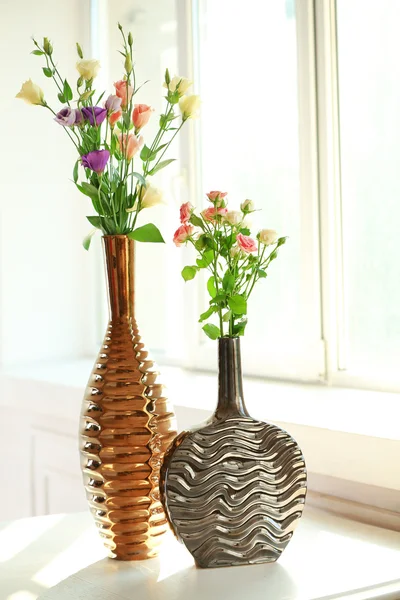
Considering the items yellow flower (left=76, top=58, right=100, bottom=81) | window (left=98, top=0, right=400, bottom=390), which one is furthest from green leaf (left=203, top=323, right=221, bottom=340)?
window (left=98, top=0, right=400, bottom=390)

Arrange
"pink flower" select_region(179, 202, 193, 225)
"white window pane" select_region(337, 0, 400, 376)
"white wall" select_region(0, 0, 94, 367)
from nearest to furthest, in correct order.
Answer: "pink flower" select_region(179, 202, 193, 225)
"white window pane" select_region(337, 0, 400, 376)
"white wall" select_region(0, 0, 94, 367)

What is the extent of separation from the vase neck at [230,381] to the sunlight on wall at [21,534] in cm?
38

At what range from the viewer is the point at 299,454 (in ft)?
3.43

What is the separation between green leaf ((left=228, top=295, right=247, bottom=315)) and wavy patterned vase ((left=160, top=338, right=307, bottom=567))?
0.04 meters

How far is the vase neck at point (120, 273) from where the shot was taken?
1.12m

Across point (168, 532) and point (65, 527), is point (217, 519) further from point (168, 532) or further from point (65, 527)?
point (65, 527)

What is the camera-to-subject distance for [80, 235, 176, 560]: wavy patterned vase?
107 centimetres

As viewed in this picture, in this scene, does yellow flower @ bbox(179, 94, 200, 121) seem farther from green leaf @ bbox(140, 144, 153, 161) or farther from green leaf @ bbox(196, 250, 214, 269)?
green leaf @ bbox(196, 250, 214, 269)

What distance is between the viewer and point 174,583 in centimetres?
100

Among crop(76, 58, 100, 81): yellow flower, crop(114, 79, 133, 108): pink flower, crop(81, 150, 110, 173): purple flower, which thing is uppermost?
crop(76, 58, 100, 81): yellow flower

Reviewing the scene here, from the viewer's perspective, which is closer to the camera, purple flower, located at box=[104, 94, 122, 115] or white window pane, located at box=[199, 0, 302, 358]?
purple flower, located at box=[104, 94, 122, 115]

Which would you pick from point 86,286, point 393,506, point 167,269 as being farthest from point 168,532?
point 86,286

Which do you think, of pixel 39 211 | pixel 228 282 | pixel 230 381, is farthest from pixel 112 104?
pixel 39 211

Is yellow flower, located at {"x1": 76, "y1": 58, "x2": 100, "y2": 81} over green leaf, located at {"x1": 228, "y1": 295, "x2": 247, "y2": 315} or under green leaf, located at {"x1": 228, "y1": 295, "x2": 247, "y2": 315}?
over
